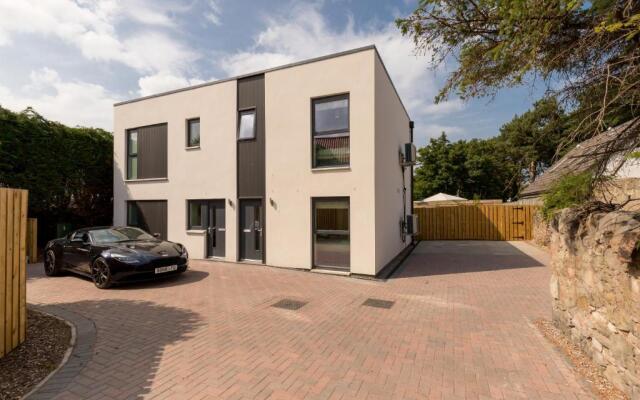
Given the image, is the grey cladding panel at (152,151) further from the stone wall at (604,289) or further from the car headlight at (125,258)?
the stone wall at (604,289)

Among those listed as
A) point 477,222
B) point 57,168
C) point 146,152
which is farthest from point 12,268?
point 477,222

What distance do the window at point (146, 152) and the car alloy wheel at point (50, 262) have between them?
13.6ft

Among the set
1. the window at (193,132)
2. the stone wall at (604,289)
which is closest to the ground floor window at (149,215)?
the window at (193,132)

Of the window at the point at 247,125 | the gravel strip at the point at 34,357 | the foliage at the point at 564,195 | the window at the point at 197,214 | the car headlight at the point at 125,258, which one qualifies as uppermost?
the window at the point at 247,125

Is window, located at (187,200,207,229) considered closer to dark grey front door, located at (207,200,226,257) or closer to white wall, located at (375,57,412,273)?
dark grey front door, located at (207,200,226,257)

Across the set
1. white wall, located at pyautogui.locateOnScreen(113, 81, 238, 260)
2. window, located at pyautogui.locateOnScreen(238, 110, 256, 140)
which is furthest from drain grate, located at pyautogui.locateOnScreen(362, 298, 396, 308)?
window, located at pyautogui.locateOnScreen(238, 110, 256, 140)

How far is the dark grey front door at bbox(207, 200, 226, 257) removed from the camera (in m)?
10.4

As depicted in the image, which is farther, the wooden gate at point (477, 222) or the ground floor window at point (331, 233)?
the wooden gate at point (477, 222)

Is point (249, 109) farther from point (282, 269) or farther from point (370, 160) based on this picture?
point (282, 269)

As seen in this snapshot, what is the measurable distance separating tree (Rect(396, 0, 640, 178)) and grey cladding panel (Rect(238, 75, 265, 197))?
6.40 metres

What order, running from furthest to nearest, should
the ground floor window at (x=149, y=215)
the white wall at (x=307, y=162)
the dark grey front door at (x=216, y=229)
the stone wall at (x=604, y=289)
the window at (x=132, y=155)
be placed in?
1. the window at (x=132, y=155)
2. the ground floor window at (x=149, y=215)
3. the dark grey front door at (x=216, y=229)
4. the white wall at (x=307, y=162)
5. the stone wall at (x=604, y=289)

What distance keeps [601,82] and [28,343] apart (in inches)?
292

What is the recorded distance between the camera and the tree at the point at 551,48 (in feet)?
9.99

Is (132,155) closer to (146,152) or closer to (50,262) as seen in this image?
(146,152)
